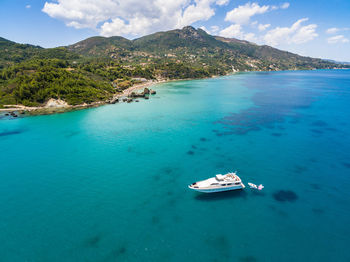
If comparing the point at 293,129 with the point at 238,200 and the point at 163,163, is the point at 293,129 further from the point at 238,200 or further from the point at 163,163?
the point at 163,163

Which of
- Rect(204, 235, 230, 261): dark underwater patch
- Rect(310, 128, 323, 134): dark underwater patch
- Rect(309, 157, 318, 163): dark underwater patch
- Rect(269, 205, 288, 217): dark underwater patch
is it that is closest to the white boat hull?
Rect(269, 205, 288, 217): dark underwater patch

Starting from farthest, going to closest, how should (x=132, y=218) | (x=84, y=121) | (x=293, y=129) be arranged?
(x=84, y=121) < (x=293, y=129) < (x=132, y=218)

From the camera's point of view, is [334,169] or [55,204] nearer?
[55,204]

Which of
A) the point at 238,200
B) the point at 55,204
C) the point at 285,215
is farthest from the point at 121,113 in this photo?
the point at 285,215

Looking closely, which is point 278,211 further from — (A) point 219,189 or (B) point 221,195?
(A) point 219,189

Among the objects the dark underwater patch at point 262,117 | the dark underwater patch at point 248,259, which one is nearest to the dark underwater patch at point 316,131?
the dark underwater patch at point 262,117

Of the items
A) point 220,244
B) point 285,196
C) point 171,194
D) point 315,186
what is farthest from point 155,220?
point 315,186

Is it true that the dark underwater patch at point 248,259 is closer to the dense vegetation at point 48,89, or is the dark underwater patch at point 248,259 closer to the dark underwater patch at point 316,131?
the dark underwater patch at point 316,131
